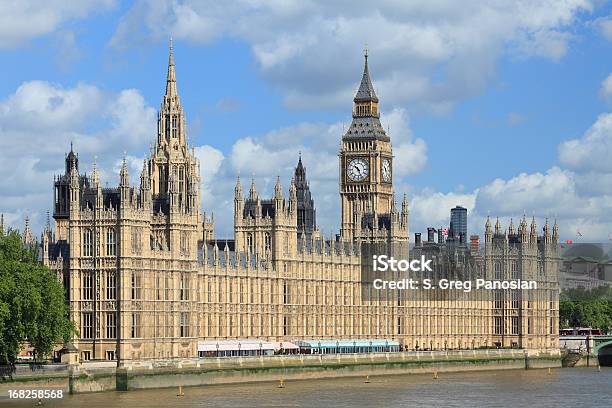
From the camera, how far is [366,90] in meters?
194

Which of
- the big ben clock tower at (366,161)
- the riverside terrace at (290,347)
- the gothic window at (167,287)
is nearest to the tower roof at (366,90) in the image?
the big ben clock tower at (366,161)

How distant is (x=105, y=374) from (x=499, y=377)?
44140mm

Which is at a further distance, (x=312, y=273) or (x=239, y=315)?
(x=312, y=273)

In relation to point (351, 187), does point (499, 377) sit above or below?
below

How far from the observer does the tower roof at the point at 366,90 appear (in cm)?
19288

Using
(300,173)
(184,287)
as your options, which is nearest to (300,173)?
(300,173)

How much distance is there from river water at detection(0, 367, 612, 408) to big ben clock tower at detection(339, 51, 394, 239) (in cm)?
4465

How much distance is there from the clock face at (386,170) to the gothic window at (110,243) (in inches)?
2839

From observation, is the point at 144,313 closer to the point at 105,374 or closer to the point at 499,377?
the point at 105,374

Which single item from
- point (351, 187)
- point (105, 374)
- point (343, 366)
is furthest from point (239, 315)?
point (351, 187)

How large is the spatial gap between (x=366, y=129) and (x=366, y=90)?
15.6 ft

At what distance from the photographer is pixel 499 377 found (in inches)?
5817

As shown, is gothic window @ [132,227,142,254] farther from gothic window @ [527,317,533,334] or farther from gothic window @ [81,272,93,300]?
gothic window @ [527,317,533,334]

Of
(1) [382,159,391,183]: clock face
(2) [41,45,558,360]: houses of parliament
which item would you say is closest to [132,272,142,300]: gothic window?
(2) [41,45,558,360]: houses of parliament
